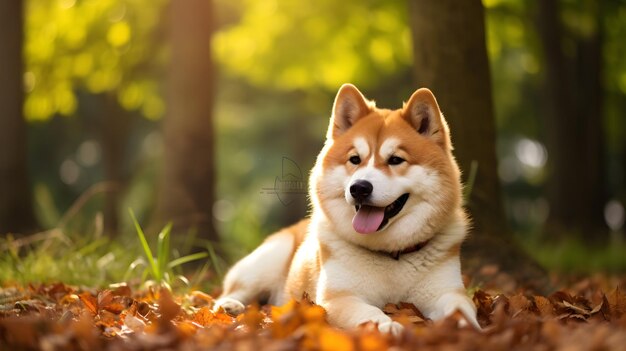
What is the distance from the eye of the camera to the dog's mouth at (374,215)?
395 centimetres

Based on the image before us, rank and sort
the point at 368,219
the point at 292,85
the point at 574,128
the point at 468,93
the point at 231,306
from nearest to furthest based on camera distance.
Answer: the point at 368,219 → the point at 231,306 → the point at 468,93 → the point at 574,128 → the point at 292,85

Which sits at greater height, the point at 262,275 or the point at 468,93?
the point at 468,93

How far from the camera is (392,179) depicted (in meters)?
3.94

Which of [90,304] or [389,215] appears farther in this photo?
[90,304]

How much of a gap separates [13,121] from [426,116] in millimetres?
6338

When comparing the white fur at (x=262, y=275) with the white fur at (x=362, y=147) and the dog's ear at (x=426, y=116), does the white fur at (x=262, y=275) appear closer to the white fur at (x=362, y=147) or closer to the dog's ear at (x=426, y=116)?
the white fur at (x=362, y=147)

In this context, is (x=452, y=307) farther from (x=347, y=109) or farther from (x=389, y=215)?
(x=347, y=109)

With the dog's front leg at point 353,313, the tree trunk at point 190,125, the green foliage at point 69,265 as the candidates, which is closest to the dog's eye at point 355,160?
the dog's front leg at point 353,313

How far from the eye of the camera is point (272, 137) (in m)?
27.1

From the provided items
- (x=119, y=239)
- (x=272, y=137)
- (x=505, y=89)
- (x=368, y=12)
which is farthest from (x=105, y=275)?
(x=272, y=137)

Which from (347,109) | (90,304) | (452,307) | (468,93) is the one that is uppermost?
(347,109)

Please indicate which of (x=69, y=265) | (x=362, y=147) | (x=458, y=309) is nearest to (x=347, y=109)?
(x=362, y=147)

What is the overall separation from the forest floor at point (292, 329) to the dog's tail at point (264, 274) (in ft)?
2.20

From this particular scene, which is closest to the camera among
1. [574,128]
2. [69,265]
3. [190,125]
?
[69,265]
